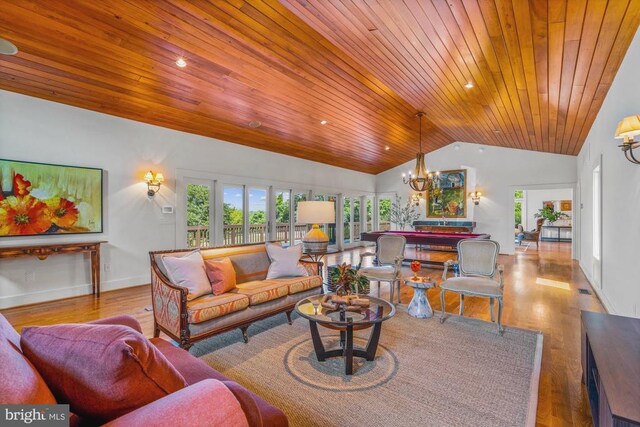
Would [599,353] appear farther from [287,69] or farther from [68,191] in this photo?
[68,191]

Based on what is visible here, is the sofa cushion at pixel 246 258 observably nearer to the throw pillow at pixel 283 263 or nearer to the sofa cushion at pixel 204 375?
the throw pillow at pixel 283 263

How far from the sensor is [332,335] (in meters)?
3.09

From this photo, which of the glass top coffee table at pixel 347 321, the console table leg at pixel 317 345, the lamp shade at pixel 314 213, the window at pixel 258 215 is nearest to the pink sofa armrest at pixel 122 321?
the glass top coffee table at pixel 347 321

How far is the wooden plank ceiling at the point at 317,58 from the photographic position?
2.64m

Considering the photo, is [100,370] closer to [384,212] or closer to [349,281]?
[349,281]

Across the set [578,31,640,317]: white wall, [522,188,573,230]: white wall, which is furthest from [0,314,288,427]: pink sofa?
[522,188,573,230]: white wall

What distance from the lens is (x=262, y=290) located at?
10.2 ft

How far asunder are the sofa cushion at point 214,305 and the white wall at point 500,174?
8.51 m

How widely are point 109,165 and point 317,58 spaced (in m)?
3.58

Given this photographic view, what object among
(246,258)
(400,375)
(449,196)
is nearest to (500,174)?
(449,196)

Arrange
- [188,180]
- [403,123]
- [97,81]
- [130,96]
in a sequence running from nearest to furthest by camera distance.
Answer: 1. [97,81]
2. [130,96]
3. [188,180]
4. [403,123]

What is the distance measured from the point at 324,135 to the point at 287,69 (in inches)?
109

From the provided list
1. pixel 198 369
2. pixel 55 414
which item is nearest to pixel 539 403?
pixel 198 369

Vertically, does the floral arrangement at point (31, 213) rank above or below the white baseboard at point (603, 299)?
above
